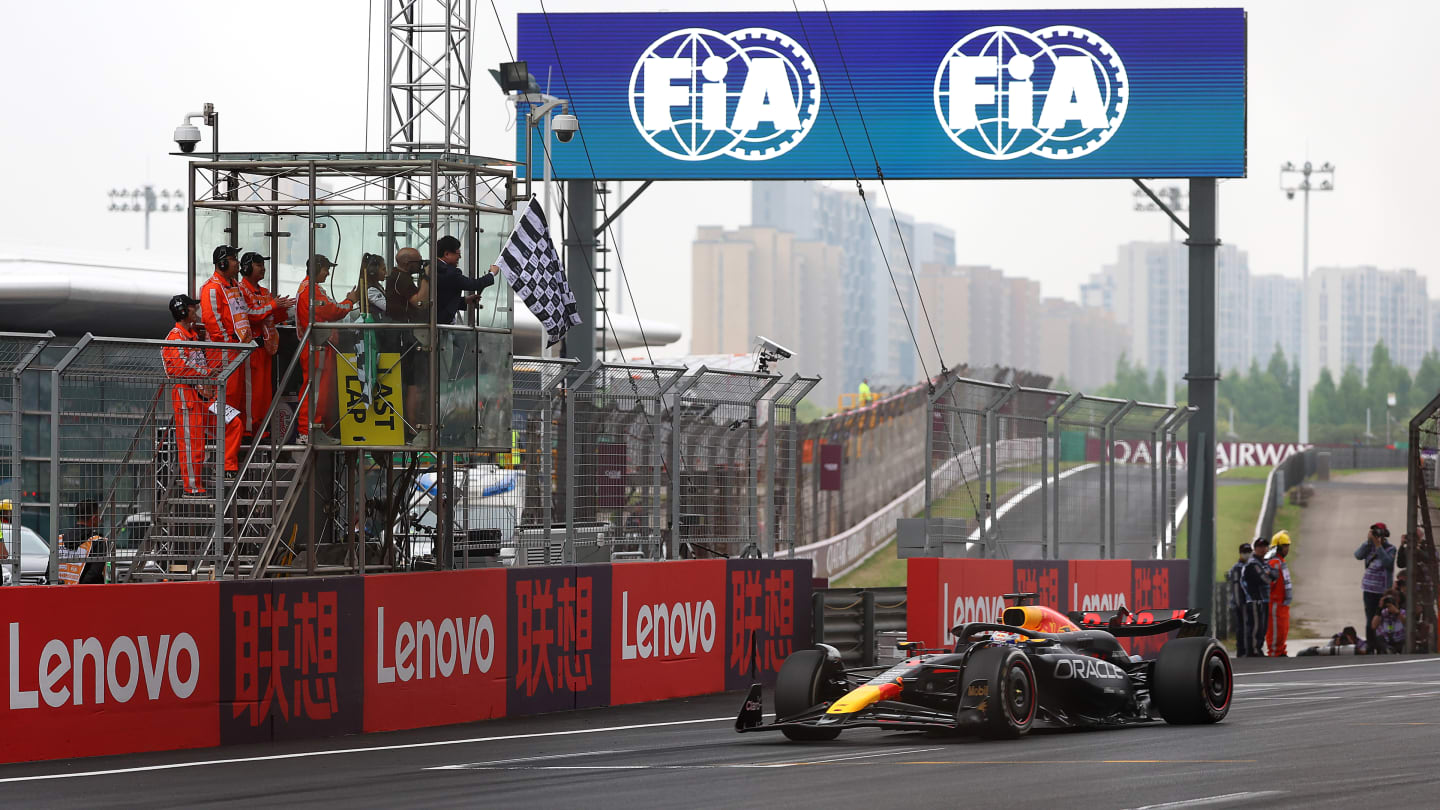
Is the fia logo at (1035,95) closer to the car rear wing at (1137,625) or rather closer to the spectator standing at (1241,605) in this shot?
the spectator standing at (1241,605)

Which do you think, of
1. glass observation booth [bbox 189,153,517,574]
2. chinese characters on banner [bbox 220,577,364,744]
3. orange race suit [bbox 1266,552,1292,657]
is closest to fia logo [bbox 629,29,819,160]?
orange race suit [bbox 1266,552,1292,657]

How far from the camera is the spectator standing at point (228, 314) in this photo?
1312cm

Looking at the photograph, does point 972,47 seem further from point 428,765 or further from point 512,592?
point 428,765

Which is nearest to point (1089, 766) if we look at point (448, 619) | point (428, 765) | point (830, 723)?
point (830, 723)

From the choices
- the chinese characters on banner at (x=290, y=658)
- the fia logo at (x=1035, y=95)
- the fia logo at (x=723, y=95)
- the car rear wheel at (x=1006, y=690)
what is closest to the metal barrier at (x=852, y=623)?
the chinese characters on banner at (x=290, y=658)

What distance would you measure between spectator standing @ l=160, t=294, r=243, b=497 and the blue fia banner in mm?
13079

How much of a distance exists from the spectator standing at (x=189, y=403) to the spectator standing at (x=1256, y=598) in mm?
14275

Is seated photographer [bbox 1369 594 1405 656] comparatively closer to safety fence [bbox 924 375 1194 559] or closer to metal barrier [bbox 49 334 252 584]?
safety fence [bbox 924 375 1194 559]

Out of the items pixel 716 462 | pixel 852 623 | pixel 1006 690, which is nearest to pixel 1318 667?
pixel 852 623

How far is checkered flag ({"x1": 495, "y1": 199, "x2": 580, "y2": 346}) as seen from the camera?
19812 mm

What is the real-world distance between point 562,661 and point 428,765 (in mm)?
4223

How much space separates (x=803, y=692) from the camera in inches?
457

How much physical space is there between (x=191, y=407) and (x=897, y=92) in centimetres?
1477

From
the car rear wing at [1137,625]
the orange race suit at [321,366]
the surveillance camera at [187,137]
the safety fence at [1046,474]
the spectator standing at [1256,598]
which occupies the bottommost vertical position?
the spectator standing at [1256,598]
